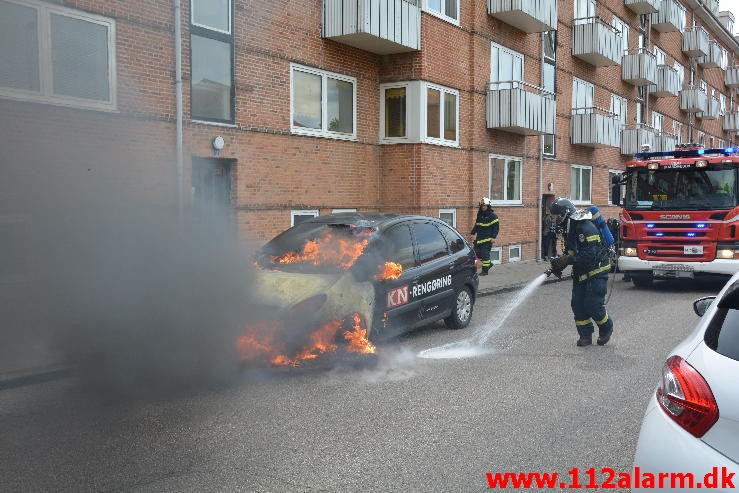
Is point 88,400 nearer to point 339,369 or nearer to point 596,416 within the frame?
point 339,369

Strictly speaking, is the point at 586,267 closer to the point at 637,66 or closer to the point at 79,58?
the point at 79,58

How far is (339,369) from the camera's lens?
20.8ft

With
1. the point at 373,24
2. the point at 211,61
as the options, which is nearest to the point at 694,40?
Answer: the point at 373,24

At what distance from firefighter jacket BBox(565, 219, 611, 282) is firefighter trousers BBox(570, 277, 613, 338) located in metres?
0.07

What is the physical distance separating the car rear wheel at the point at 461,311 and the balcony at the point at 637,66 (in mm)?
20234

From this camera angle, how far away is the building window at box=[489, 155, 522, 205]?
58.1 feet

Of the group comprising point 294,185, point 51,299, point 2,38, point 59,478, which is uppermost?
point 2,38

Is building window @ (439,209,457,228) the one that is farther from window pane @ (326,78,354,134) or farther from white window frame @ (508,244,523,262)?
white window frame @ (508,244,523,262)

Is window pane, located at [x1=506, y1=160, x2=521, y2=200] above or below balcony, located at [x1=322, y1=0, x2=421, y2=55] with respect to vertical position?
below

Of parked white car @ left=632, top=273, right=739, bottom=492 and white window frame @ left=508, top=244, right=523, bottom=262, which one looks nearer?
parked white car @ left=632, top=273, right=739, bottom=492

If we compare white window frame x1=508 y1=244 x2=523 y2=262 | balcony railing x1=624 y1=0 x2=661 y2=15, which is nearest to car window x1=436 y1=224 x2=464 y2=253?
white window frame x1=508 y1=244 x2=523 y2=262

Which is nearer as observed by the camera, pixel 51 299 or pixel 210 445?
pixel 210 445

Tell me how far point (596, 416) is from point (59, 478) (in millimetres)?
3671

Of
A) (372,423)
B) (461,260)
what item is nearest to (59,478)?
(372,423)
